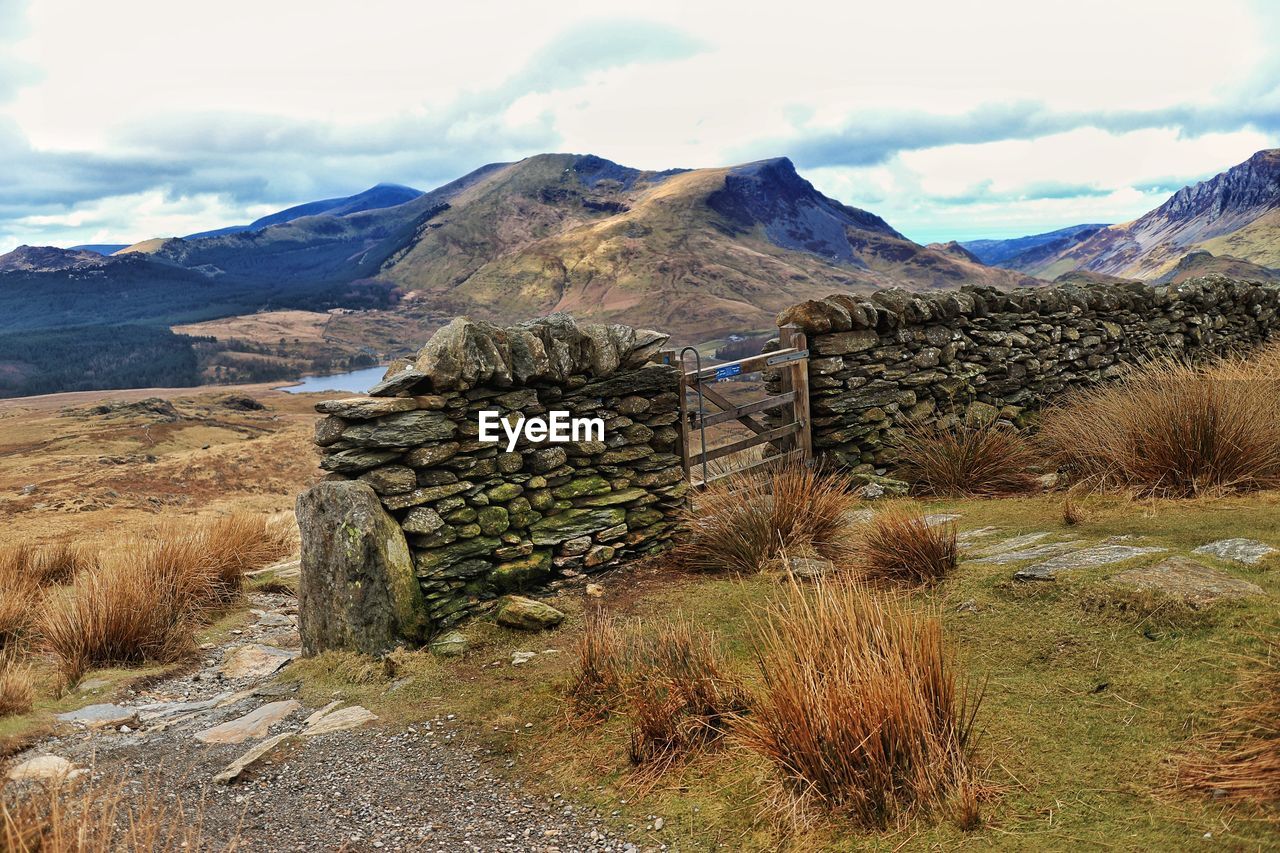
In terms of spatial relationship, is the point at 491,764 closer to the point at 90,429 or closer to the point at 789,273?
the point at 90,429

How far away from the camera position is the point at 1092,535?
5.36 meters

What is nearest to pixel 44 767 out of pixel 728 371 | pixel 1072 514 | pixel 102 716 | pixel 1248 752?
pixel 102 716

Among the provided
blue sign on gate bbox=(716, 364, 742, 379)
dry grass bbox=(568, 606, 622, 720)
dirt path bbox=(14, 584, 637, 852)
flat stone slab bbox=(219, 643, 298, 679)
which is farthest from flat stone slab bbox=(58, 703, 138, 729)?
blue sign on gate bbox=(716, 364, 742, 379)

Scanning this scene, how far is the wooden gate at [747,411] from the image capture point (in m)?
7.45

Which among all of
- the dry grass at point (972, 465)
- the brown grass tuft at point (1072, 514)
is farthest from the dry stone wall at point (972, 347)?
the brown grass tuft at point (1072, 514)

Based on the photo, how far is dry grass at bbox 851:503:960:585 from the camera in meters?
5.02

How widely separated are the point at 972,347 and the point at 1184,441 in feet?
11.7

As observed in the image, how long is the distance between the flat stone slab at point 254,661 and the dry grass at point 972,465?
6.18 m

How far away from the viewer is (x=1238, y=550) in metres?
4.34

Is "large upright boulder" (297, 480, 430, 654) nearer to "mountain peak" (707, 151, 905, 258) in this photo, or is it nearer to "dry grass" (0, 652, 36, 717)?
"dry grass" (0, 652, 36, 717)

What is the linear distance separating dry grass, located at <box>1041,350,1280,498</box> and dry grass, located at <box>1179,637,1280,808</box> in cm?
388

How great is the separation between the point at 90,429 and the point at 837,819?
37.9 metres

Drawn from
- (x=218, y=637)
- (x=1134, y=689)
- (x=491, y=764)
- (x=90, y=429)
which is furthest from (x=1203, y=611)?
(x=90, y=429)

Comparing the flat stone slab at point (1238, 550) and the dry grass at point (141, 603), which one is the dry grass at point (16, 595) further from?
the flat stone slab at point (1238, 550)
